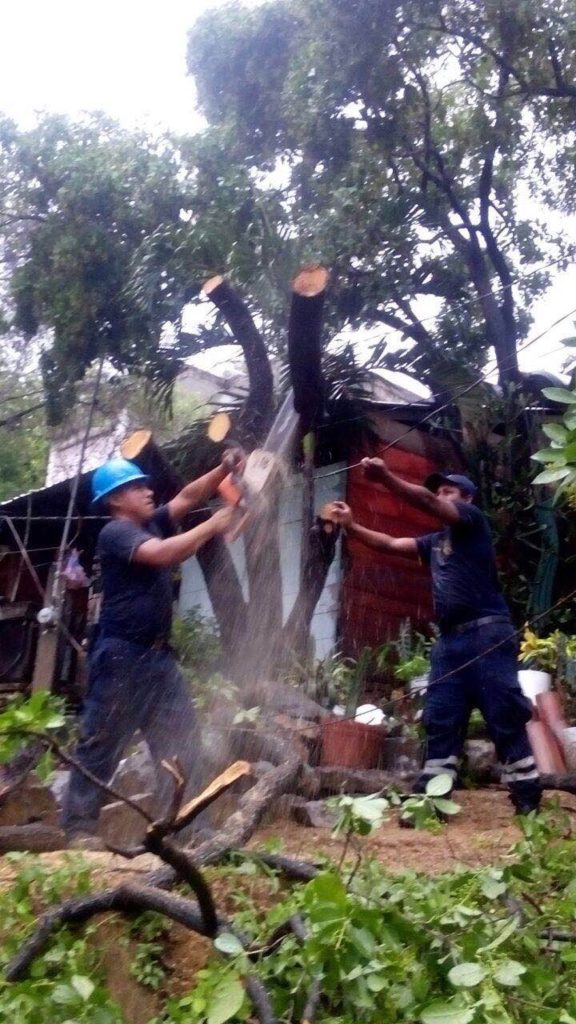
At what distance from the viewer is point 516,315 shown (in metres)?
10.9

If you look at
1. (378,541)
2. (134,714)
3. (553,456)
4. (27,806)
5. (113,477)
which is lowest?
(27,806)

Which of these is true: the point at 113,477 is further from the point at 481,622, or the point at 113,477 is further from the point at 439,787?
the point at 439,787

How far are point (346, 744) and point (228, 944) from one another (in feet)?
11.7

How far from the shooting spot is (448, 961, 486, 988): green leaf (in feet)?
7.79

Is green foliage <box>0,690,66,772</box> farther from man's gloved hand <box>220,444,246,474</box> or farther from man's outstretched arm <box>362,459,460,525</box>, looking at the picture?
man's gloved hand <box>220,444,246,474</box>

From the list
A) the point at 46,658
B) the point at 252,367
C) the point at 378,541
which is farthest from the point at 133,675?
the point at 46,658

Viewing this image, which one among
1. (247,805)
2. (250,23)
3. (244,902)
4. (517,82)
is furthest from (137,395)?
(244,902)

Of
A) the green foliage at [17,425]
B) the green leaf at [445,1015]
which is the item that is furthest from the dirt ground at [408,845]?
the green foliage at [17,425]

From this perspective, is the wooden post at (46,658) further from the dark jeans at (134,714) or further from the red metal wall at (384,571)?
the dark jeans at (134,714)

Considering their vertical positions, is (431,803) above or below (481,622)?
below

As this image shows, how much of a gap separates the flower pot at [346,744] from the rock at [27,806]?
1.51 metres

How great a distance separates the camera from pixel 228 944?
251 centimetres

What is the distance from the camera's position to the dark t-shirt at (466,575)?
4734 millimetres

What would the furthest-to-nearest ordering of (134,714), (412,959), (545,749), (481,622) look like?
(545,749) → (481,622) → (134,714) → (412,959)
